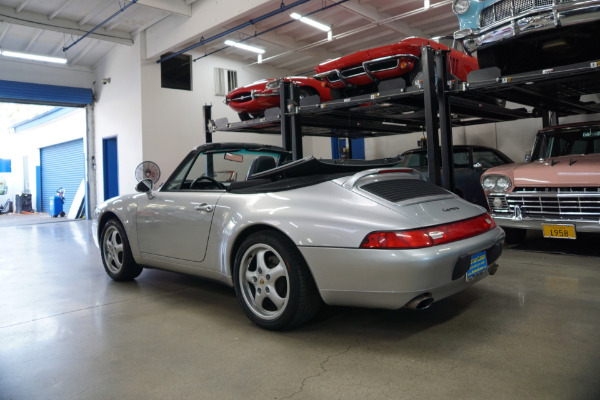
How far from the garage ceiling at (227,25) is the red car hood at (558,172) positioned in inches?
208

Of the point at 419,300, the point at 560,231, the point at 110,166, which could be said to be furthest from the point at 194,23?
the point at 419,300

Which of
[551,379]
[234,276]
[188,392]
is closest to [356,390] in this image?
[188,392]

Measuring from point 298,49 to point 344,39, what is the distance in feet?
4.38

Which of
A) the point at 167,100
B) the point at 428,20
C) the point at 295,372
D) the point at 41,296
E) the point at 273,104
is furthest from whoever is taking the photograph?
the point at 167,100

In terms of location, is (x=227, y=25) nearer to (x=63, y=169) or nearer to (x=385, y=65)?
(x=385, y=65)

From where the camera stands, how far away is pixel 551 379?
1814mm

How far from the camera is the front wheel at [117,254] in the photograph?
145 inches

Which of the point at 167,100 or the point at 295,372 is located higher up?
the point at 167,100

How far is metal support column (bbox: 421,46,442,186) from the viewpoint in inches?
186

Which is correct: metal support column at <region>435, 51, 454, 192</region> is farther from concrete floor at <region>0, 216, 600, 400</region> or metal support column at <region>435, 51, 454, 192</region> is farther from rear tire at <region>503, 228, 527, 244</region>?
concrete floor at <region>0, 216, 600, 400</region>

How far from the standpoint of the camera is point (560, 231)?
411 centimetres

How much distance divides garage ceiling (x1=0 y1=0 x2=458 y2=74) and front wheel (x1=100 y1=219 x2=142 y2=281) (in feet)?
19.4

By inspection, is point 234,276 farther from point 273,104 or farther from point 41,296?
point 273,104

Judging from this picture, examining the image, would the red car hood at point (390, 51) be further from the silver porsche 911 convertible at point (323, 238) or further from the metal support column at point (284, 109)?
the silver porsche 911 convertible at point (323, 238)
